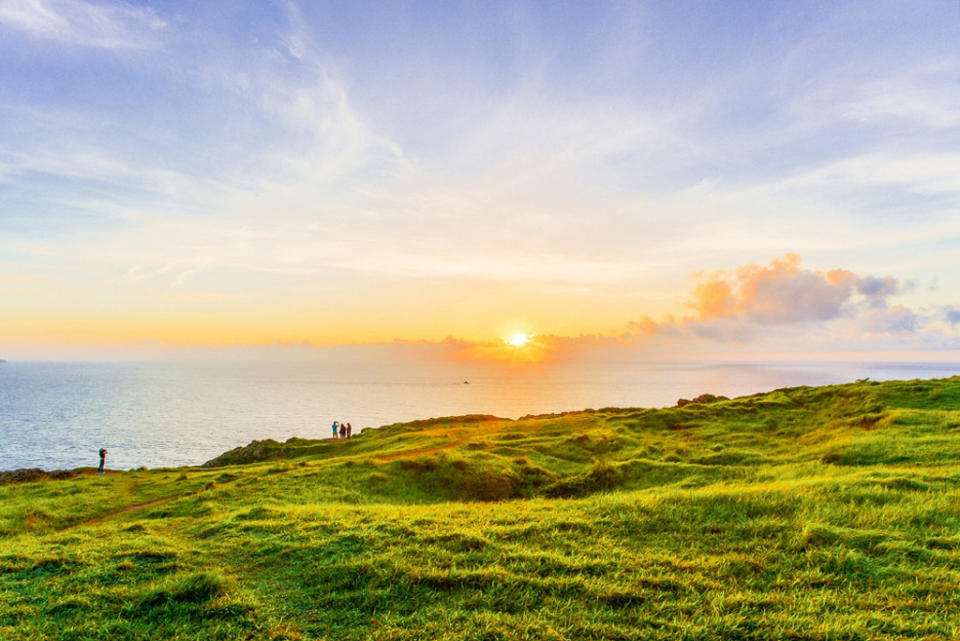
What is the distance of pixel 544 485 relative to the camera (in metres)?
22.5

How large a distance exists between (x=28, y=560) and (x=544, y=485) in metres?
18.5

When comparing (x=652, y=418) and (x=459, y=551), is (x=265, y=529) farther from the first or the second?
(x=652, y=418)

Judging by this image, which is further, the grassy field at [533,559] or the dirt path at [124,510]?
the dirt path at [124,510]

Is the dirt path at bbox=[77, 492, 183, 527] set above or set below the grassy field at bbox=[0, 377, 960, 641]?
below

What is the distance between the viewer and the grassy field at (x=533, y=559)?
27.9 feet

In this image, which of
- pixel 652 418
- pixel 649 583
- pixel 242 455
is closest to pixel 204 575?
pixel 649 583

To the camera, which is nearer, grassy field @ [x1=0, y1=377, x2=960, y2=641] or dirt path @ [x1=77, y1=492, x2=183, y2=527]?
grassy field @ [x1=0, y1=377, x2=960, y2=641]

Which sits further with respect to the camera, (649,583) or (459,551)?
(459,551)

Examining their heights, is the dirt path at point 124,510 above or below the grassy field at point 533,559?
below

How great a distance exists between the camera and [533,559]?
1091 cm

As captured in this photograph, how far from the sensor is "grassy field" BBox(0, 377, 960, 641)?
335 inches

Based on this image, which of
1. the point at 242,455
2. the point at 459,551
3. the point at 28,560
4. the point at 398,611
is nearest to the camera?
the point at 398,611

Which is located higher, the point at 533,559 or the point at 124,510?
the point at 533,559

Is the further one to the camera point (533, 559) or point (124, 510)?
point (124, 510)
